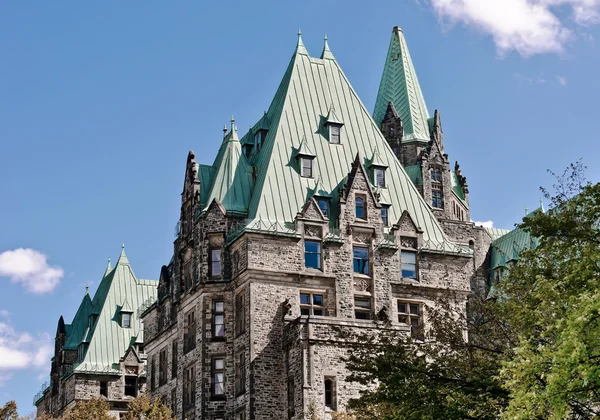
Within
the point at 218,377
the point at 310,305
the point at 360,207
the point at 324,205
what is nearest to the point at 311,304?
the point at 310,305

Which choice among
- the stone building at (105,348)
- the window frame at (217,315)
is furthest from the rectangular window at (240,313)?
the stone building at (105,348)

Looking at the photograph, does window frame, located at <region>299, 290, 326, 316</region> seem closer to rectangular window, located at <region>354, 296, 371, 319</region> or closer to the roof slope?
rectangular window, located at <region>354, 296, 371, 319</region>

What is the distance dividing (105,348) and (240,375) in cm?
3426

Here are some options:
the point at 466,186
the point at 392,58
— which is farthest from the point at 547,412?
the point at 392,58

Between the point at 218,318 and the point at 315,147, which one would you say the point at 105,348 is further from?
the point at 315,147

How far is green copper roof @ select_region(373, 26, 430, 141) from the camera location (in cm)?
9888

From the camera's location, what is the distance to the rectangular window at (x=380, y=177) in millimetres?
72500

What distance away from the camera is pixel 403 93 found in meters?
100

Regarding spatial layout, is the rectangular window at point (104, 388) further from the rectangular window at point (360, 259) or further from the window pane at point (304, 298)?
the rectangular window at point (360, 259)

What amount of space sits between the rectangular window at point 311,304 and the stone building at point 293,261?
0.27 feet

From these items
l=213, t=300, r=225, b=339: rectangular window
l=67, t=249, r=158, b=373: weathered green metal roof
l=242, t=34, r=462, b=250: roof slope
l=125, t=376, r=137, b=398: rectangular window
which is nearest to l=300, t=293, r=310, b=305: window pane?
l=242, t=34, r=462, b=250: roof slope

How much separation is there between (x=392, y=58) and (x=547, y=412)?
77.6 meters

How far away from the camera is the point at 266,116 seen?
74.8 meters

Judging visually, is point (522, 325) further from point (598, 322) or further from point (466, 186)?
point (466, 186)
